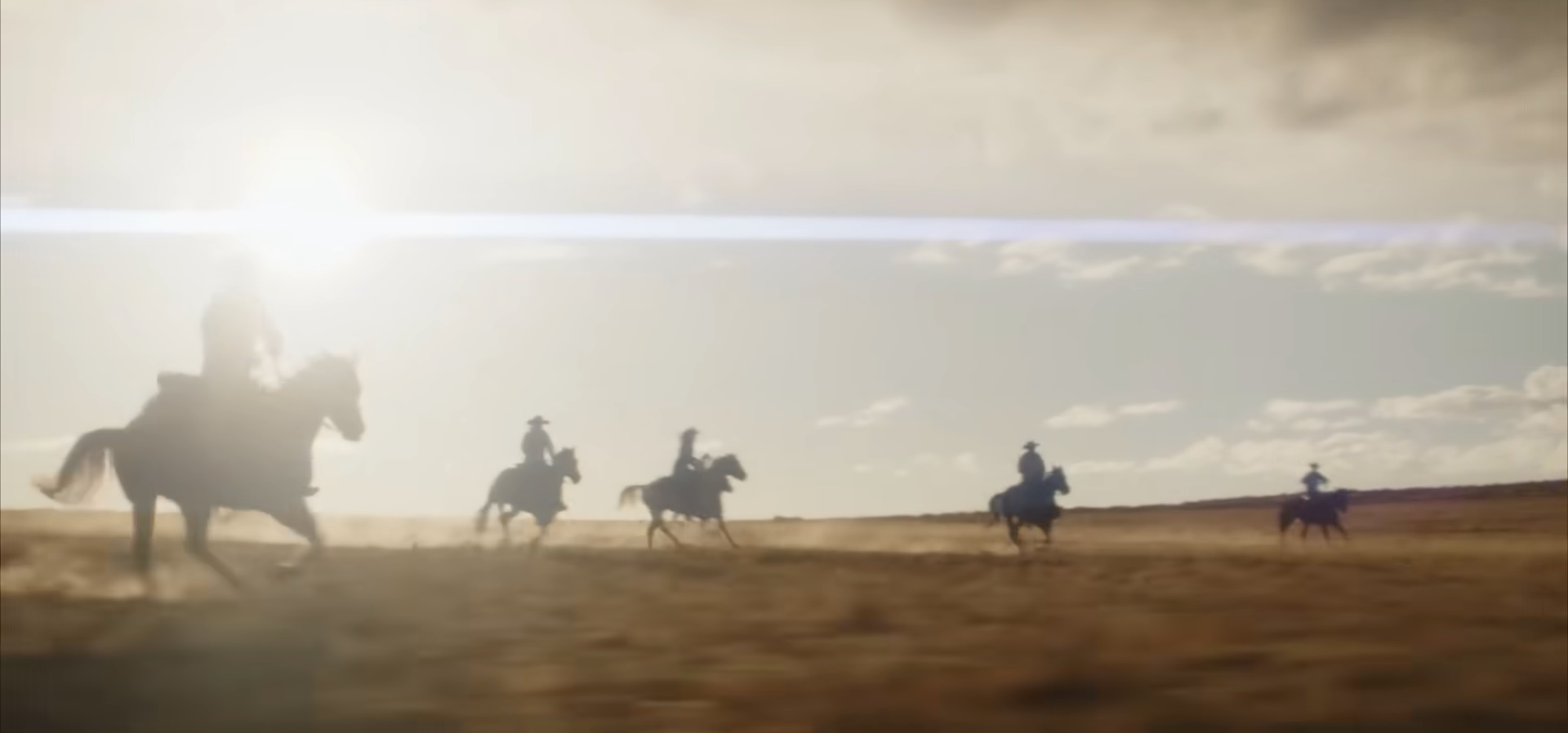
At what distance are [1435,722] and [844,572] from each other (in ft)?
36.6

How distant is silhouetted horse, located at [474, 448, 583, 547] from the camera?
984 inches

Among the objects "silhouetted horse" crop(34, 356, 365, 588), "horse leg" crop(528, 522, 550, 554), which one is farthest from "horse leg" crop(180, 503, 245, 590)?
"horse leg" crop(528, 522, 550, 554)

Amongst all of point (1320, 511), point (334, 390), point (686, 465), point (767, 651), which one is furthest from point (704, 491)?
point (767, 651)

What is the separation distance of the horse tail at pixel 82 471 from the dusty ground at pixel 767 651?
0.68 metres

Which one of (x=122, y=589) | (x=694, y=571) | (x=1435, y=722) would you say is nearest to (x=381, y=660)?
(x=1435, y=722)

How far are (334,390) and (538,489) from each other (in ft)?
33.4

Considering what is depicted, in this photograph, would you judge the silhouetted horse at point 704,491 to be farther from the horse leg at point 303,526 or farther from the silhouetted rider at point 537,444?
the horse leg at point 303,526

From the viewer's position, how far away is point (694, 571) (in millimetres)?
17625

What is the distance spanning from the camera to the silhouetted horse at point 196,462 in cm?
1361

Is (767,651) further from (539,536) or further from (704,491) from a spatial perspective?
(704,491)

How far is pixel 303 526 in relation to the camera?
14422 mm

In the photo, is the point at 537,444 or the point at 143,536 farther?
the point at 537,444

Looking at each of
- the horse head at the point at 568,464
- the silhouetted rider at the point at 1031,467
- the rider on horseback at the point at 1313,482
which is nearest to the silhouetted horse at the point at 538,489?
the horse head at the point at 568,464

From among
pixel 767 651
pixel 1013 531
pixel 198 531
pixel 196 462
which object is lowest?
pixel 767 651
